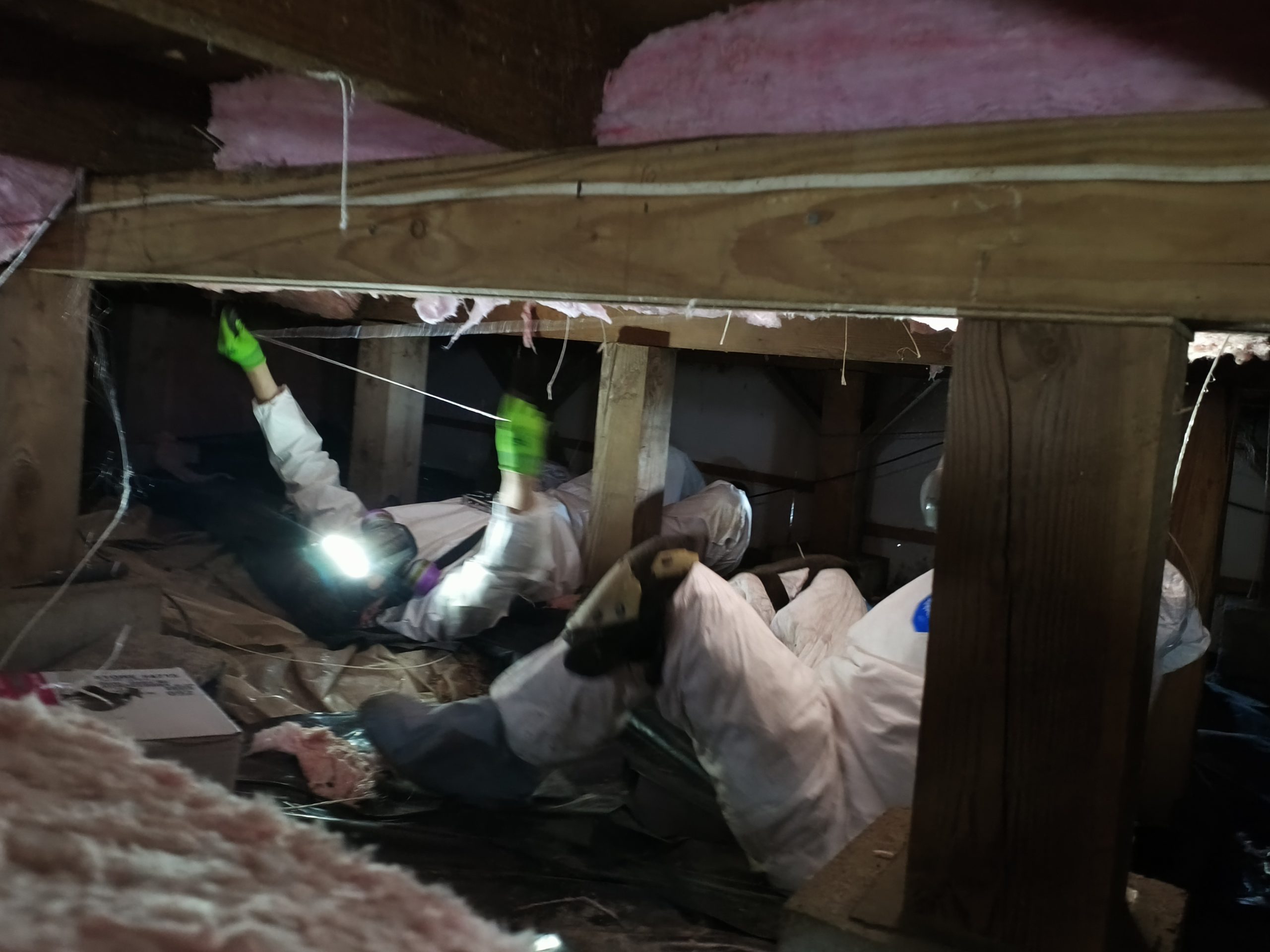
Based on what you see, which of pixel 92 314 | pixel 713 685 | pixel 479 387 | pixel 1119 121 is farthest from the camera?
pixel 479 387

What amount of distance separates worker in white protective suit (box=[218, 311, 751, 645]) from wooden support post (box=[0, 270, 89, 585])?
1.39m

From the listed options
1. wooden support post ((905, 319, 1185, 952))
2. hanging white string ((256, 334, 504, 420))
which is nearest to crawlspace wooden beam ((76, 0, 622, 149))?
wooden support post ((905, 319, 1185, 952))

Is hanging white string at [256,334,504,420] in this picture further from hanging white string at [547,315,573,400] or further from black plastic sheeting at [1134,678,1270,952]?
black plastic sheeting at [1134,678,1270,952]

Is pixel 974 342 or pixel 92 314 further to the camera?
pixel 92 314

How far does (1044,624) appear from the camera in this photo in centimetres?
69

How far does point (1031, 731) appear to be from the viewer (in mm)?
702

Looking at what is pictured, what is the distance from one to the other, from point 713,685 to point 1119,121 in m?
1.54

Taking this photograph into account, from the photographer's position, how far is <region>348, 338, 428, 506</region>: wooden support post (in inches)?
168

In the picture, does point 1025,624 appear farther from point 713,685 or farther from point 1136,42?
point 713,685

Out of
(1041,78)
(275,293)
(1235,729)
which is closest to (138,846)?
(1041,78)

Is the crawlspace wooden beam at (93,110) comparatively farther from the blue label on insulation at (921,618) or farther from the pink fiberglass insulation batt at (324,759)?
the blue label on insulation at (921,618)

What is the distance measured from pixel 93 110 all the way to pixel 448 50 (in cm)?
68

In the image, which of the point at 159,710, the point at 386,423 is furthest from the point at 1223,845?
the point at 386,423

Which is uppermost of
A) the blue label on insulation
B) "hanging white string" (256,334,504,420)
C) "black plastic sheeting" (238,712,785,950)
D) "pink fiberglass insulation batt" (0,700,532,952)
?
"hanging white string" (256,334,504,420)
